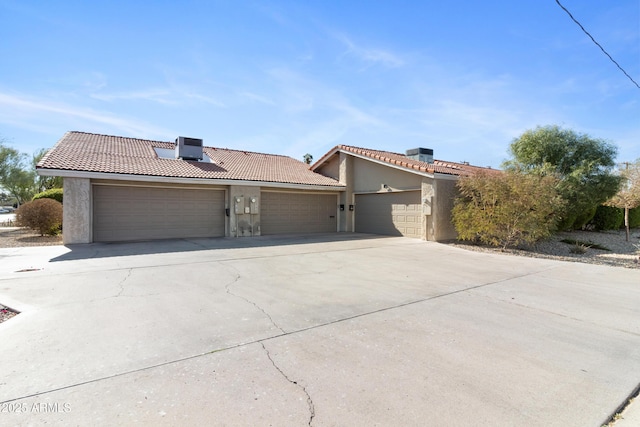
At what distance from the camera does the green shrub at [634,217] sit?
72.1 feet

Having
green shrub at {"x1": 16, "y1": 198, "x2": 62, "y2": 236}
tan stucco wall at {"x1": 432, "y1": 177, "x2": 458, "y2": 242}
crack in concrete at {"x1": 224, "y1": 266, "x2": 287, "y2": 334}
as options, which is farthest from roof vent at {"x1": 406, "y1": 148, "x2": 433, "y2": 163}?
green shrub at {"x1": 16, "y1": 198, "x2": 62, "y2": 236}

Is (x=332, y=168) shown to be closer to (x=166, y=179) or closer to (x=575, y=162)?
(x=166, y=179)

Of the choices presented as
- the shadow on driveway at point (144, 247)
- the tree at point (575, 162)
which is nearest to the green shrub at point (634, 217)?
the tree at point (575, 162)

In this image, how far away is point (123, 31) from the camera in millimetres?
8992

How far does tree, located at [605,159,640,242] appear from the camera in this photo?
→ 54.4 feet

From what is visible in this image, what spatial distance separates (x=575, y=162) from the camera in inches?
616

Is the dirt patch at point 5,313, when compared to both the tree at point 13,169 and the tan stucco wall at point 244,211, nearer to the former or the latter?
the tan stucco wall at point 244,211

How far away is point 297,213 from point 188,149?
245 inches

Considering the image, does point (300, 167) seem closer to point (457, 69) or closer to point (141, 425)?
point (457, 69)

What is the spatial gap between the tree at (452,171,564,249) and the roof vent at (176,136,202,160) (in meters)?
12.3

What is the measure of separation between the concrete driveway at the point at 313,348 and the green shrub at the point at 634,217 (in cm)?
2050

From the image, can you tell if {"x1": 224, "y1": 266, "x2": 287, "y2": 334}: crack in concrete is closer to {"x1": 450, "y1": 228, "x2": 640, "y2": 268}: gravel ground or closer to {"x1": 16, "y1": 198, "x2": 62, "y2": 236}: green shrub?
{"x1": 450, "y1": 228, "x2": 640, "y2": 268}: gravel ground

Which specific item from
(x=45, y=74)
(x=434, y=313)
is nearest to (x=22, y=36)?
(x=45, y=74)

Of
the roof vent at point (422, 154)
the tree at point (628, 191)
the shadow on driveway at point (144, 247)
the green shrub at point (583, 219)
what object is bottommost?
the shadow on driveway at point (144, 247)
